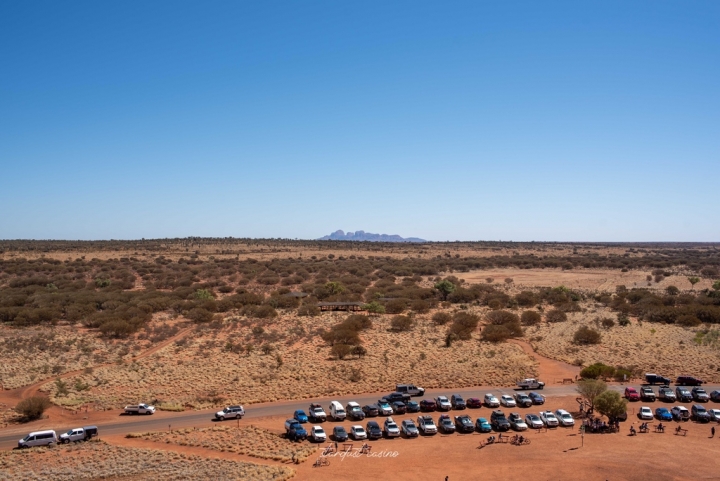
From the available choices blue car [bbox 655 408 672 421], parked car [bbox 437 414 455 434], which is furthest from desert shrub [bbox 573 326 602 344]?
parked car [bbox 437 414 455 434]

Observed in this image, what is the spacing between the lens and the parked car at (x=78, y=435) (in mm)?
28953

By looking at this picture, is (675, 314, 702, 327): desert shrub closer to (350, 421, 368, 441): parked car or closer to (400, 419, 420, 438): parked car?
(400, 419, 420, 438): parked car

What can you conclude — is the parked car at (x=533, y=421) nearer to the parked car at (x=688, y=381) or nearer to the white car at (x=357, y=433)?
the white car at (x=357, y=433)

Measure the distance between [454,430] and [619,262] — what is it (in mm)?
136743

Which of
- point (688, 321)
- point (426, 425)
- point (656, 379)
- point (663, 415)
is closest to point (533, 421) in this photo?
point (426, 425)

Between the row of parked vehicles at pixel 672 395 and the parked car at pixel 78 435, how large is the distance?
120 feet

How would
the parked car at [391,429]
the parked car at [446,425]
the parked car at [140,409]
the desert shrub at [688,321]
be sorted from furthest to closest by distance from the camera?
1. the desert shrub at [688,321]
2. the parked car at [140,409]
3. the parked car at [446,425]
4. the parked car at [391,429]

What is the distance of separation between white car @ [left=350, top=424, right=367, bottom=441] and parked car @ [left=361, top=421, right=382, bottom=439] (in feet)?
1.08

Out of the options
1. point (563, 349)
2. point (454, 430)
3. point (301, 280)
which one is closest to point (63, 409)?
point (454, 430)

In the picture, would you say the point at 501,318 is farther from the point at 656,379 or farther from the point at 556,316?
the point at 656,379

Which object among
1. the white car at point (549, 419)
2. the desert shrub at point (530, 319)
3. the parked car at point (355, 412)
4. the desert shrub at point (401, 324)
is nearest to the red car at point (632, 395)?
the white car at point (549, 419)

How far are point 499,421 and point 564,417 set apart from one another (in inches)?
185

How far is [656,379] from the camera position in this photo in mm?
40719

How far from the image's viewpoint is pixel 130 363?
152 ft
